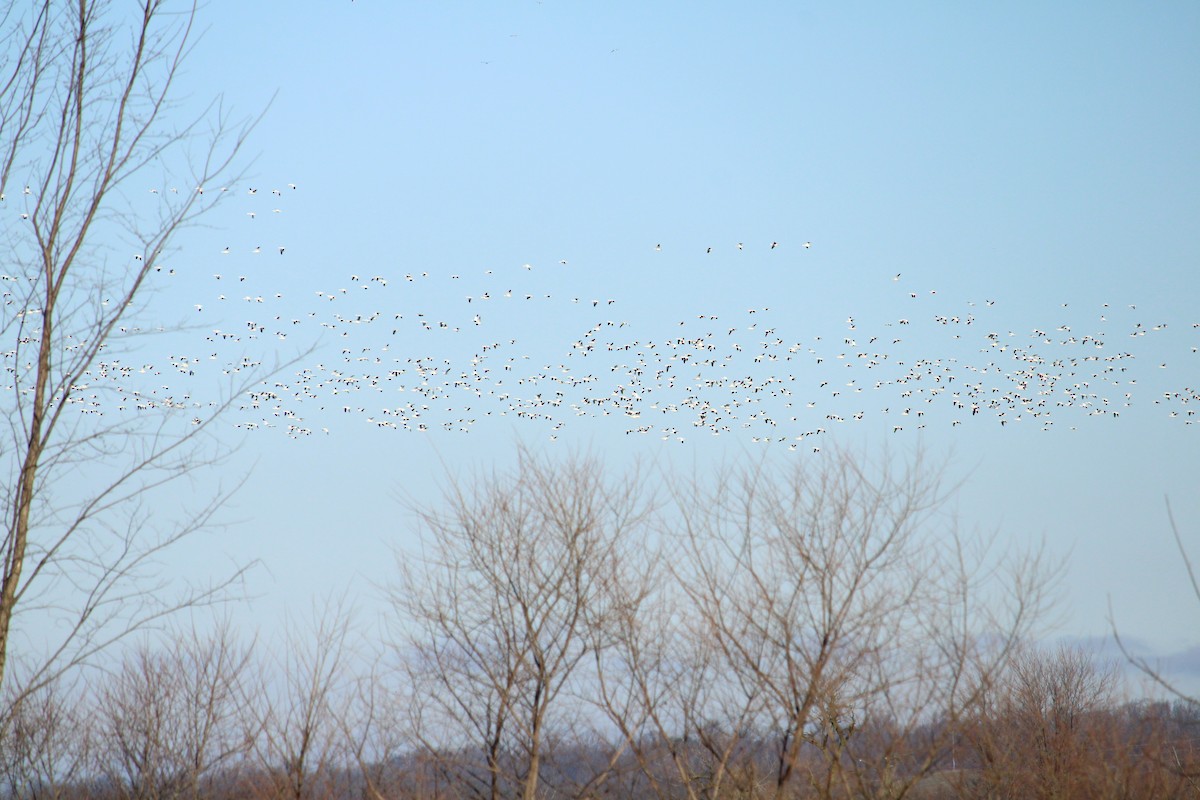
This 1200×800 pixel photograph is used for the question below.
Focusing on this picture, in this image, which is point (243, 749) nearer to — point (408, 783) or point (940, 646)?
point (408, 783)

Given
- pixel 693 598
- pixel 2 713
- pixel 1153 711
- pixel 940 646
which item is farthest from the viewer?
pixel 693 598


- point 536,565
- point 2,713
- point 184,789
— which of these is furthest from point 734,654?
point 184,789

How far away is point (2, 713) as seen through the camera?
21.5ft

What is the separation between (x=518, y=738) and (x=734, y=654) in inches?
176

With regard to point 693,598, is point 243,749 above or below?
below

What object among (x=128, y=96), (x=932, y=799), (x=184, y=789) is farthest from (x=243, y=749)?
(x=932, y=799)

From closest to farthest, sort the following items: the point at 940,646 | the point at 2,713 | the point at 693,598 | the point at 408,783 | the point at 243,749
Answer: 1. the point at 2,713
2. the point at 940,646
3. the point at 693,598
4. the point at 243,749
5. the point at 408,783

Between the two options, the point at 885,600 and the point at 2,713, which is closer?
the point at 2,713

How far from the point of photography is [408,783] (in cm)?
1992

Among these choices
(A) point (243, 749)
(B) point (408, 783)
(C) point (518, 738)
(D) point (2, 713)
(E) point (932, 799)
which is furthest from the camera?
(E) point (932, 799)

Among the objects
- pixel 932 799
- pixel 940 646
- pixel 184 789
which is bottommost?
pixel 932 799

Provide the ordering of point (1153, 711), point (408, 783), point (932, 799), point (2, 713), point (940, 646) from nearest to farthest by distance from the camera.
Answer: point (2, 713)
point (1153, 711)
point (940, 646)
point (408, 783)
point (932, 799)

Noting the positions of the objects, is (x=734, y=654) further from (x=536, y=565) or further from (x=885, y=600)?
(x=536, y=565)

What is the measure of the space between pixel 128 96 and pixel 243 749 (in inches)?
531
